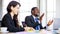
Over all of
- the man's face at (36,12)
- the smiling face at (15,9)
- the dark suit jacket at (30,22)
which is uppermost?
the smiling face at (15,9)

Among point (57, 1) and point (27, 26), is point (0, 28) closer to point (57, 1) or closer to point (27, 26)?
point (27, 26)

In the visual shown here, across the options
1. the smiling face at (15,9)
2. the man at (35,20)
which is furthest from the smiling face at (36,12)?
the smiling face at (15,9)

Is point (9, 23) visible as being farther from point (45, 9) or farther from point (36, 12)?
point (45, 9)

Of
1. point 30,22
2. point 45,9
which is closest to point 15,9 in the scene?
point 30,22

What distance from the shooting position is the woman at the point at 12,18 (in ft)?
5.44

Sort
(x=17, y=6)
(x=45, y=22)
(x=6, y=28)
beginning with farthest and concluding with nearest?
1. (x=45, y=22)
2. (x=17, y=6)
3. (x=6, y=28)

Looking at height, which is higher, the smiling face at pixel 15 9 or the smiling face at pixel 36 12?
the smiling face at pixel 15 9

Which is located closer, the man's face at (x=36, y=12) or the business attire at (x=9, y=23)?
the business attire at (x=9, y=23)

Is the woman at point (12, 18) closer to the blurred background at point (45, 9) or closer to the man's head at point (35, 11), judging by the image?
the blurred background at point (45, 9)

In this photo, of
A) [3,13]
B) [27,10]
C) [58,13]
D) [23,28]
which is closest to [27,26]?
[23,28]

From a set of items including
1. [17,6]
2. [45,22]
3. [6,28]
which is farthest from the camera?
[45,22]

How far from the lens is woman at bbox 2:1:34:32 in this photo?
166 cm

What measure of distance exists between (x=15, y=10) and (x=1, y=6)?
17 cm

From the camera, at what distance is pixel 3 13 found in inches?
66.6
